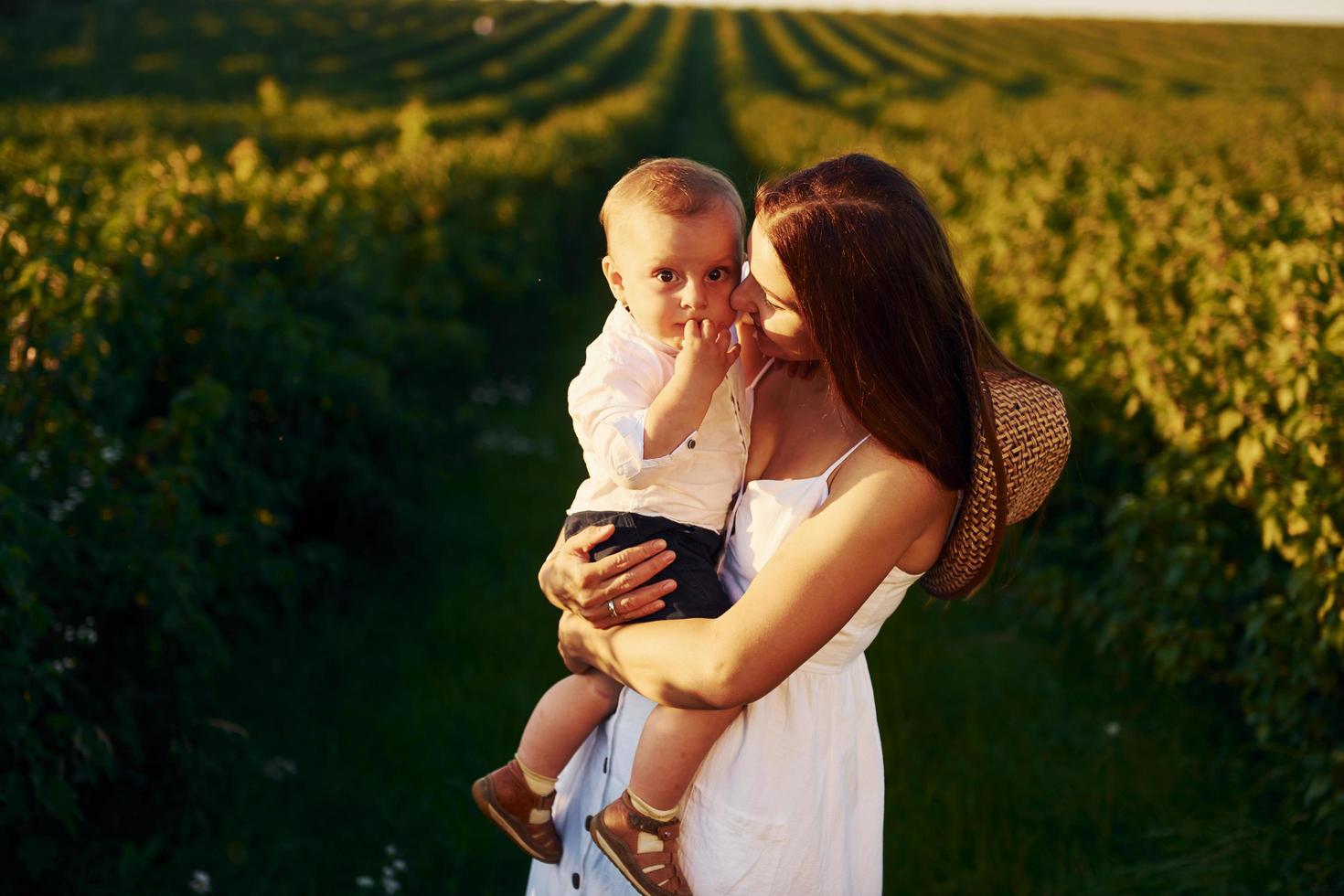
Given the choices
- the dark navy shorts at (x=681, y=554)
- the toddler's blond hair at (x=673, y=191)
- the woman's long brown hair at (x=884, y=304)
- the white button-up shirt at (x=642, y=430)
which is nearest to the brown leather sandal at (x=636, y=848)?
the dark navy shorts at (x=681, y=554)

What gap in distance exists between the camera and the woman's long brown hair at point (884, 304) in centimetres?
169

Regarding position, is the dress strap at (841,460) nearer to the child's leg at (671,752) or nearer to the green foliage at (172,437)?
the child's leg at (671,752)

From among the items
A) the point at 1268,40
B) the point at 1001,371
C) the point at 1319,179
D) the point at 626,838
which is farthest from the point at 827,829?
the point at 1268,40

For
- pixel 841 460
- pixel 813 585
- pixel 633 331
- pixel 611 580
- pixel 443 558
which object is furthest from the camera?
pixel 443 558

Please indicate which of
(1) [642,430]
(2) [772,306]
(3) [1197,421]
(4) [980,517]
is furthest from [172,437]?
(3) [1197,421]

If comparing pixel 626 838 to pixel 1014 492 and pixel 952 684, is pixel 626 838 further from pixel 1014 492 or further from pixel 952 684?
pixel 952 684

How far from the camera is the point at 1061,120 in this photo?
56.9 feet

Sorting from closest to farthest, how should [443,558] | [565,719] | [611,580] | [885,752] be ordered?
1. [611,580]
2. [565,719]
3. [885,752]
4. [443,558]

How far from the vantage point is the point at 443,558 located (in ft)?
18.9

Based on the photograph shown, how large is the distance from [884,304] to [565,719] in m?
1.06

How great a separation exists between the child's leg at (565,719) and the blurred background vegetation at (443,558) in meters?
0.86

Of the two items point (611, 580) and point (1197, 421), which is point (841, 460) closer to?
point (611, 580)

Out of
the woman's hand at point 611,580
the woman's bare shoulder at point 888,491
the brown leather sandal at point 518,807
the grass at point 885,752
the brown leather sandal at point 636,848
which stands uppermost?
the woman's bare shoulder at point 888,491

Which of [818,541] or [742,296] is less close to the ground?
[742,296]
